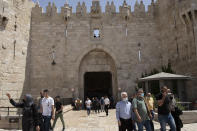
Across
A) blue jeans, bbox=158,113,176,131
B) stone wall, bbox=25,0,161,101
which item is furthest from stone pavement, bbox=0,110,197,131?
stone wall, bbox=25,0,161,101

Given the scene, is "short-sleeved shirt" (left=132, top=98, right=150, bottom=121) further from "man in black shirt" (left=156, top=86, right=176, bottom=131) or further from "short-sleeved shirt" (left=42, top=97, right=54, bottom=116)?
"short-sleeved shirt" (left=42, top=97, right=54, bottom=116)

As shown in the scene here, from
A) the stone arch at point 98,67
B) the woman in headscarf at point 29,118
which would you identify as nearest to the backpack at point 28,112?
the woman in headscarf at point 29,118

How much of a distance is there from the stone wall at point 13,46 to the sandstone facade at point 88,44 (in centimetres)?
9

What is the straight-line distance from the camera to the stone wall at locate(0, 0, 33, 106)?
12812 millimetres

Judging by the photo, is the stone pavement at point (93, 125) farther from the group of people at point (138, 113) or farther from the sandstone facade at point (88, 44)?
the sandstone facade at point (88, 44)

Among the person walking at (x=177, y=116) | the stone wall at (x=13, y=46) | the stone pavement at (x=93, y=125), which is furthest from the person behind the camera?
the stone wall at (x=13, y=46)

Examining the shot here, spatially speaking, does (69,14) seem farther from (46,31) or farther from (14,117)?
(14,117)

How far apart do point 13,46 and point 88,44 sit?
635 cm

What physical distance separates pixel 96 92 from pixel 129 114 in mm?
20063

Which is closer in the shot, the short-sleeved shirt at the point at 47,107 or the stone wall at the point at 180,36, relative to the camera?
the short-sleeved shirt at the point at 47,107

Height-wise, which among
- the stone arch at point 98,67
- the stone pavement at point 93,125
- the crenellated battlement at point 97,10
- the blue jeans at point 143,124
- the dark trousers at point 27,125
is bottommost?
the stone pavement at point 93,125

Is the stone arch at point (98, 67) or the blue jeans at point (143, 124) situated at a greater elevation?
the stone arch at point (98, 67)

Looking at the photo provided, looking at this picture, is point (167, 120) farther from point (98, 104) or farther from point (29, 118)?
point (98, 104)

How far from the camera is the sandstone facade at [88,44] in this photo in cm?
1556
